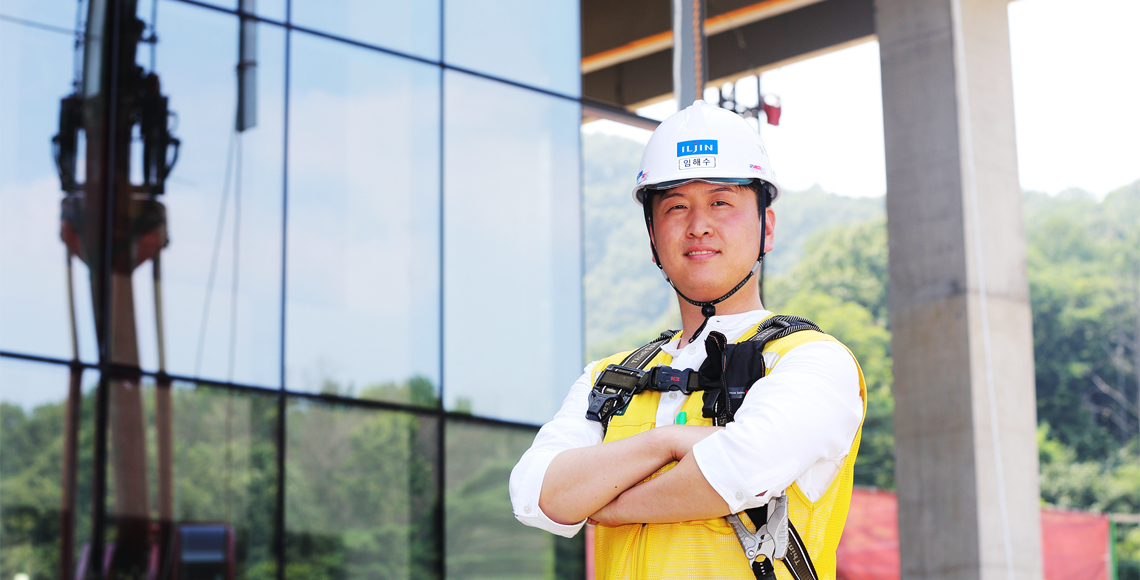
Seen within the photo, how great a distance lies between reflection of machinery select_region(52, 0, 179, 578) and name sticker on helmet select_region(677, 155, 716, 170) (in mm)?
5223

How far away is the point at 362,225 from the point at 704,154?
220 inches

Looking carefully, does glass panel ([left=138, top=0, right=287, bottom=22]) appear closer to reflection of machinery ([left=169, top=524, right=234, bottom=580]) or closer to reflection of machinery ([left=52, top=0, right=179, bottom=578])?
reflection of machinery ([left=52, top=0, right=179, bottom=578])

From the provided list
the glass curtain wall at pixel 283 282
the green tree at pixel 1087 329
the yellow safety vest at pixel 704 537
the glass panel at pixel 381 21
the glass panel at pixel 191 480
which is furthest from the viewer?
the green tree at pixel 1087 329

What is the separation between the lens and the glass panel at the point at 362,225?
24.3ft

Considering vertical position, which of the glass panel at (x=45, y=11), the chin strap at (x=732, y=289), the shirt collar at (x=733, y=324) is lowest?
the shirt collar at (x=733, y=324)

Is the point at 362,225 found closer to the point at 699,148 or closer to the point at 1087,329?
the point at 699,148

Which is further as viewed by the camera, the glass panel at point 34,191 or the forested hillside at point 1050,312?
the forested hillside at point 1050,312

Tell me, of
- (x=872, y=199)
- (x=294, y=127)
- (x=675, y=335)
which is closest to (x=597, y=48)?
(x=294, y=127)

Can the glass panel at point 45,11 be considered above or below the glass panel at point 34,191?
above

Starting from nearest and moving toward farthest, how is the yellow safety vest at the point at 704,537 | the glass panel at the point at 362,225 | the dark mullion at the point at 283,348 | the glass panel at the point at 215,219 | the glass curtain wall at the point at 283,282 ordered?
the yellow safety vest at the point at 704,537 < the glass curtain wall at the point at 283,282 < the glass panel at the point at 215,219 < the dark mullion at the point at 283,348 < the glass panel at the point at 362,225

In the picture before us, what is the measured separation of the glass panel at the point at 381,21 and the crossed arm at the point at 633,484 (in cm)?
613

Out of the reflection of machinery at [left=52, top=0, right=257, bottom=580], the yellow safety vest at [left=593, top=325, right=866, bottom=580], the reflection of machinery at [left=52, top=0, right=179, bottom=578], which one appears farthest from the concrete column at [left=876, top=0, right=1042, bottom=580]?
the yellow safety vest at [left=593, top=325, right=866, bottom=580]

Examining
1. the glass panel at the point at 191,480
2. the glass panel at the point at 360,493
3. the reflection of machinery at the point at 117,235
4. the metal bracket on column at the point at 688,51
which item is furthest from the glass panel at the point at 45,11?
the metal bracket on column at the point at 688,51

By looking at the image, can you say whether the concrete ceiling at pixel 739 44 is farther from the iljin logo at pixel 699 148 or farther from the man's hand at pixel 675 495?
the man's hand at pixel 675 495
